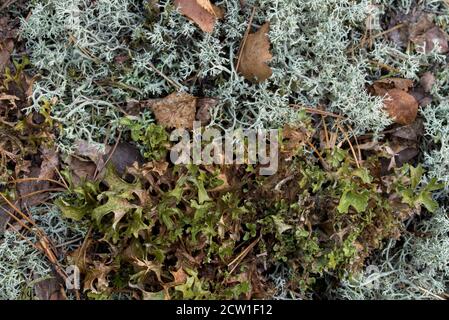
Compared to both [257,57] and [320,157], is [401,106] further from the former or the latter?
[257,57]

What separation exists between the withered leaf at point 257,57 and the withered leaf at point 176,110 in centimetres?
25

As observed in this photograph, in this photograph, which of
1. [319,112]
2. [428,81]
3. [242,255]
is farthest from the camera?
[428,81]

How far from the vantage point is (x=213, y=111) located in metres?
2.43

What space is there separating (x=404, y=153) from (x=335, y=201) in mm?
470

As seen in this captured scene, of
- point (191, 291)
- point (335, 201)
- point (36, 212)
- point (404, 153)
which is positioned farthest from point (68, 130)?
point (404, 153)

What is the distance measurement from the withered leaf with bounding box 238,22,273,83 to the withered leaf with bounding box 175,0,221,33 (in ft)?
0.57

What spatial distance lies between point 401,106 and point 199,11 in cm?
94

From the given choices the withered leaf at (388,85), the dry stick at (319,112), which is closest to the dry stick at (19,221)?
the dry stick at (319,112)

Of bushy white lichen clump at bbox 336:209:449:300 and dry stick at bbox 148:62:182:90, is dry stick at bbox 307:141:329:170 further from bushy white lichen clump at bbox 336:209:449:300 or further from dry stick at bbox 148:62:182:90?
dry stick at bbox 148:62:182:90

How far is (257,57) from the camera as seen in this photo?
2.40m

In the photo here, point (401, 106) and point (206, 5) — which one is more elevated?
point (206, 5)

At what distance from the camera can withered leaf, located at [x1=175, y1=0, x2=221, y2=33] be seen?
7.79 feet

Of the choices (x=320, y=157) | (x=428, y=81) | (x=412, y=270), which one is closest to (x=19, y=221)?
(x=320, y=157)
